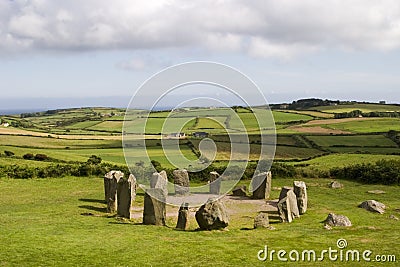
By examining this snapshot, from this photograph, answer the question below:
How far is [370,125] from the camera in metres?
78.0

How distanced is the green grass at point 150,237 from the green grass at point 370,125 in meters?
49.6

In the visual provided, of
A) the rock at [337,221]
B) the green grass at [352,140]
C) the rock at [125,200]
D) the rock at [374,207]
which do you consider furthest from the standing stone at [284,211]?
the green grass at [352,140]

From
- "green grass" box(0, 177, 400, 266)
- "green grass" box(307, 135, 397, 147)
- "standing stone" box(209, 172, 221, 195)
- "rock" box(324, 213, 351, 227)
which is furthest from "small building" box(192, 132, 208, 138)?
"rock" box(324, 213, 351, 227)

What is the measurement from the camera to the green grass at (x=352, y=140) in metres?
61.7

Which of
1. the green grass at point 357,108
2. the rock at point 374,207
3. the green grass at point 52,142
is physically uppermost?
the green grass at point 357,108

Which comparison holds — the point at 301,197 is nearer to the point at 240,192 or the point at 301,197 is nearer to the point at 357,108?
the point at 240,192

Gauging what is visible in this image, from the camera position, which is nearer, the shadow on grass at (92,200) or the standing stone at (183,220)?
the standing stone at (183,220)

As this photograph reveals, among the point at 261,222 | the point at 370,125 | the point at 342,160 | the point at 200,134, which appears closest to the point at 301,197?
the point at 261,222

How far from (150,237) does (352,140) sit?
176ft

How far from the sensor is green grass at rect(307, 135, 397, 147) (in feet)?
202

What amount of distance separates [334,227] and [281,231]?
2681 millimetres

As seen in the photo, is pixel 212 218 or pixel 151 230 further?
pixel 212 218

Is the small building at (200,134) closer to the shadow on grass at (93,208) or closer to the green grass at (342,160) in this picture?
the green grass at (342,160)

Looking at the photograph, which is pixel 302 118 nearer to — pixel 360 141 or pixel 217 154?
pixel 360 141
